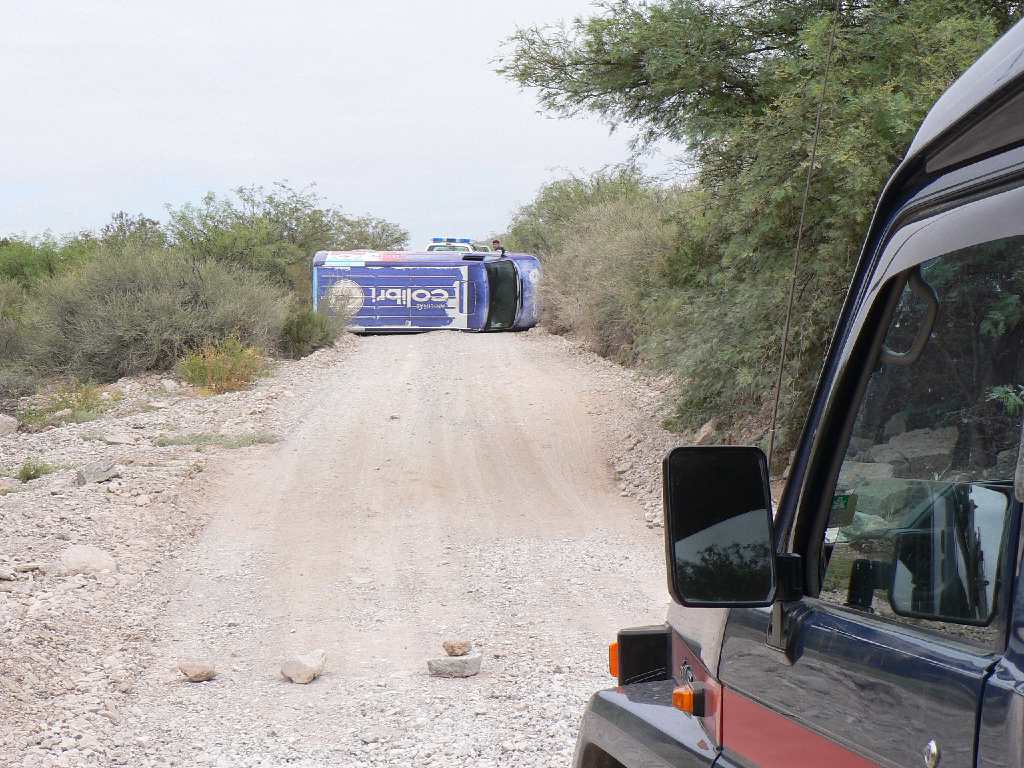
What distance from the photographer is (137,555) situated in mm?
9445

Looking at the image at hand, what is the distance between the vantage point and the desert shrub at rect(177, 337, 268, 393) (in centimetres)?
1912

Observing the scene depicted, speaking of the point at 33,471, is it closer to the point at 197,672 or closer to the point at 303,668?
the point at 197,672

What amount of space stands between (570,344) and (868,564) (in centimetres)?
2509

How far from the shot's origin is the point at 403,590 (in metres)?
8.63

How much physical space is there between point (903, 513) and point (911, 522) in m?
0.03

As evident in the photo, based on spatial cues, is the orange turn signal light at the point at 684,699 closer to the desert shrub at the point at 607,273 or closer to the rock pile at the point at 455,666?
the rock pile at the point at 455,666

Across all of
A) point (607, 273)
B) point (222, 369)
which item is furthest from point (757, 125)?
point (607, 273)

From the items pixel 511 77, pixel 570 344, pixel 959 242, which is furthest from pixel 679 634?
pixel 570 344

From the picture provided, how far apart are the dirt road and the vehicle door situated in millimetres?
3606

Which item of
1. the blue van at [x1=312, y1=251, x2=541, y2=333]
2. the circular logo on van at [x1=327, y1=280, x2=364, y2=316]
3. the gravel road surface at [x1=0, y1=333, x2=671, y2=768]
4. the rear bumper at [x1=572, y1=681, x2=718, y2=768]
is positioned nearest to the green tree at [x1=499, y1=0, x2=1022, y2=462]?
the gravel road surface at [x1=0, y1=333, x2=671, y2=768]

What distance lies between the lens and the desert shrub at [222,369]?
19125 millimetres

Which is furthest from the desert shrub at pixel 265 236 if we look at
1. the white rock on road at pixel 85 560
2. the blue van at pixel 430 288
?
the white rock on road at pixel 85 560

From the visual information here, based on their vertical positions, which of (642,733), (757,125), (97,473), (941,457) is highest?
(757,125)

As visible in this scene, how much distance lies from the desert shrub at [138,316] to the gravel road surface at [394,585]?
5.13 meters
